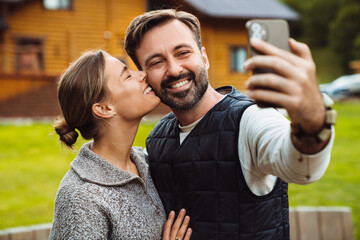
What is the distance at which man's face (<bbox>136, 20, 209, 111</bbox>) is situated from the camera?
2.56 metres

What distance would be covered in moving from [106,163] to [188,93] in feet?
2.04

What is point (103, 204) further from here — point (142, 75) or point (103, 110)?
point (142, 75)

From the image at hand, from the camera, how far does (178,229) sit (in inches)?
94.2

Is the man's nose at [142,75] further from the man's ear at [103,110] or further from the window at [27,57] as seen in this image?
the window at [27,57]

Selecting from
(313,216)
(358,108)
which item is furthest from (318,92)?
(358,108)

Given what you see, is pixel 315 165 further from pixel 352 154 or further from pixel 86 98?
pixel 352 154

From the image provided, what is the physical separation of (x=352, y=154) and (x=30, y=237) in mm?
8303

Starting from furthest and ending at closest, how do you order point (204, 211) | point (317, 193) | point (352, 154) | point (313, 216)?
point (352, 154)
point (317, 193)
point (313, 216)
point (204, 211)

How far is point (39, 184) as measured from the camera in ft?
26.7

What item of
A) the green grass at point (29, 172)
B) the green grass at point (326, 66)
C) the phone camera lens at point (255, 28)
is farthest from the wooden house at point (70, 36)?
the green grass at point (326, 66)

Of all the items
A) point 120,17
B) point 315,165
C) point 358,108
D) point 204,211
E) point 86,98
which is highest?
point 120,17

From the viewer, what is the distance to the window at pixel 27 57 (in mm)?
18641

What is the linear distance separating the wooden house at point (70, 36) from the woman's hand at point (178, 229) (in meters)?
15.0

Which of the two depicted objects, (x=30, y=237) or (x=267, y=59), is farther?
(x=30, y=237)
